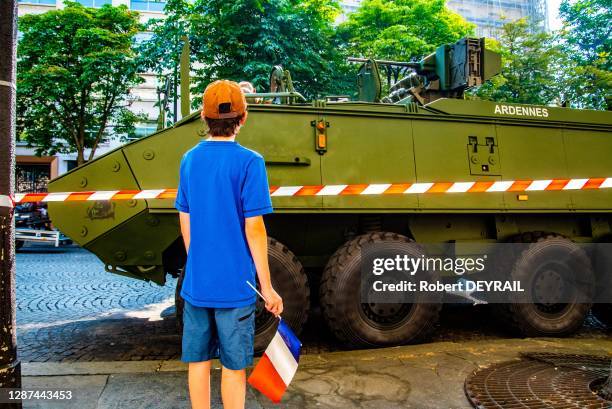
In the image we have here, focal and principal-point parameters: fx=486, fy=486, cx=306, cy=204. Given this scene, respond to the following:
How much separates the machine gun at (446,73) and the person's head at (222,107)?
329cm

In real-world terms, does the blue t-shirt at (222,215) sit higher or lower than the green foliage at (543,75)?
lower

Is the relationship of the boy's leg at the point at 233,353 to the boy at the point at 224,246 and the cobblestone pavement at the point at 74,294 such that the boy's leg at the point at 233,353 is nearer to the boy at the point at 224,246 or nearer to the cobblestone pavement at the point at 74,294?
the boy at the point at 224,246

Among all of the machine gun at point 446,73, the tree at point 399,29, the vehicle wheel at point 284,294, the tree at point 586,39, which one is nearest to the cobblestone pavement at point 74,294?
the vehicle wheel at point 284,294

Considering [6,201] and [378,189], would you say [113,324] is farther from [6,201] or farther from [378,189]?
[378,189]

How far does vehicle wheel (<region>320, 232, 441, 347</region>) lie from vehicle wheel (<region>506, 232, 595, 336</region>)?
0.92 meters

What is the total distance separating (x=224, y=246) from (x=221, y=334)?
1.37 ft

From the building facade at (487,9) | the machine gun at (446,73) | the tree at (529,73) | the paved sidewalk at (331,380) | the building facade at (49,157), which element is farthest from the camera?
the building facade at (487,9)

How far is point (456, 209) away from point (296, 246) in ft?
5.13

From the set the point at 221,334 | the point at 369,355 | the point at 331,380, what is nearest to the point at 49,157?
the point at 369,355

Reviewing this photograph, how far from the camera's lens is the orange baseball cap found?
7.50ft

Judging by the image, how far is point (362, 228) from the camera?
4.77 meters

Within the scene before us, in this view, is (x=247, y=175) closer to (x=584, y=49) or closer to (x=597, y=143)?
(x=597, y=143)

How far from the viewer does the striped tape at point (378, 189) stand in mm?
3961

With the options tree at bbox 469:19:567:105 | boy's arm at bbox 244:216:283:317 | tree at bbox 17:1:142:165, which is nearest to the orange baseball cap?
boy's arm at bbox 244:216:283:317
